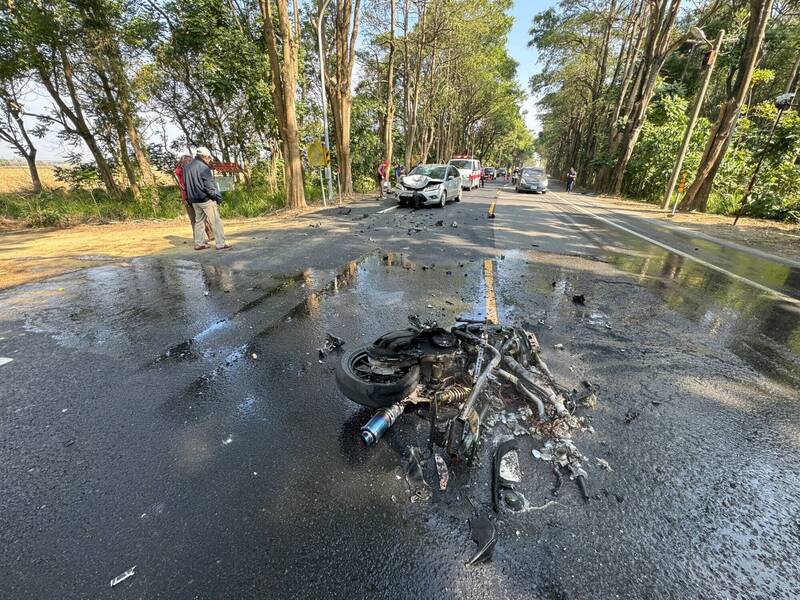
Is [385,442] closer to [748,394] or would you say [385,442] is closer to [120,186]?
[748,394]

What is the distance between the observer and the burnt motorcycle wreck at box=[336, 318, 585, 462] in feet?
7.69

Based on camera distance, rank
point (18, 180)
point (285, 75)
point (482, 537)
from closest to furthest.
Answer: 1. point (482, 537)
2. point (285, 75)
3. point (18, 180)

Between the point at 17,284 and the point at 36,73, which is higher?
the point at 36,73

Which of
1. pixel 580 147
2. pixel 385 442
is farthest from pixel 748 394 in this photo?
pixel 580 147

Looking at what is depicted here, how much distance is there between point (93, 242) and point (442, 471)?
10.6m

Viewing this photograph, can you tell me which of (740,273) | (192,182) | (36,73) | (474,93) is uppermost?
(474,93)

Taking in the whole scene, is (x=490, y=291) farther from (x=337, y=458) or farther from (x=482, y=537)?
(x=482, y=537)

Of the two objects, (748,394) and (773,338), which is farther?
(773,338)

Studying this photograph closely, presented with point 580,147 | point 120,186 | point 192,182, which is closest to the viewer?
point 192,182

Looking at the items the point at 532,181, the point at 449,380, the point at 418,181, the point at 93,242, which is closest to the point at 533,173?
the point at 532,181

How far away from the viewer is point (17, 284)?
18.6 ft

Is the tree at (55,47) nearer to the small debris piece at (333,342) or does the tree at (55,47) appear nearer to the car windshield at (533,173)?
the small debris piece at (333,342)

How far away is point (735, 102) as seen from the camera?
1270 centimetres

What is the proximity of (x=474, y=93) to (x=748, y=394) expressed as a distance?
43.6 metres
